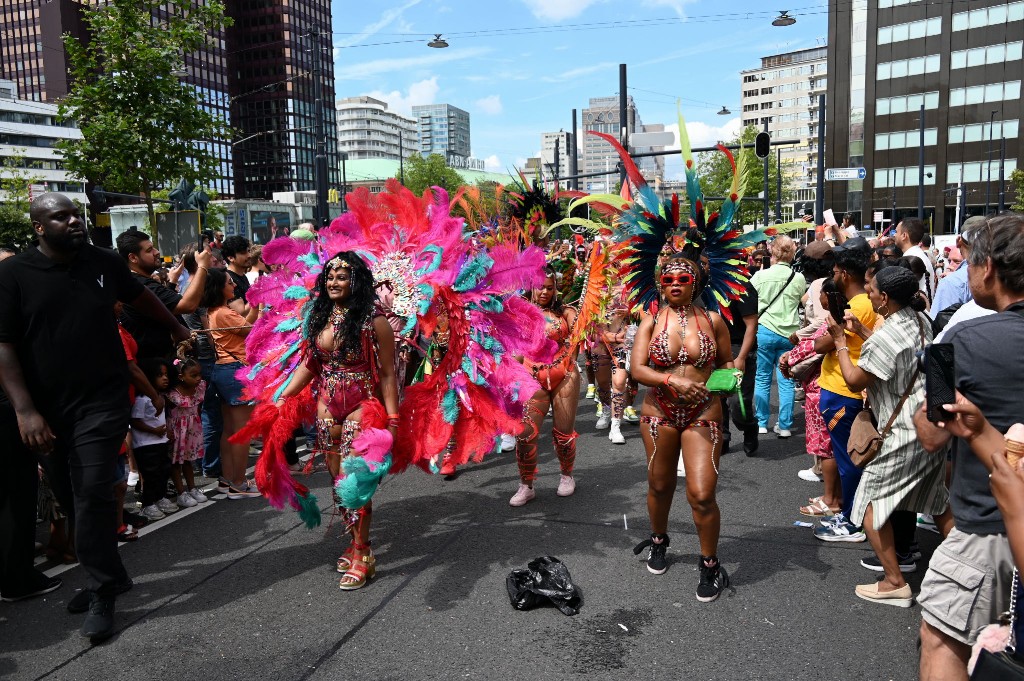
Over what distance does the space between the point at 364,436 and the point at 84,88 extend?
1157cm

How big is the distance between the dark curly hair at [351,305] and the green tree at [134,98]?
32.9 ft

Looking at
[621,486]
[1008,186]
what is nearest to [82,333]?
[621,486]

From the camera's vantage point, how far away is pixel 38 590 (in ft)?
13.5

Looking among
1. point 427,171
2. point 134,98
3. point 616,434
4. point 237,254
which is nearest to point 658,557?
point 616,434

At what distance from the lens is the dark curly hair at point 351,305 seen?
4.15 meters

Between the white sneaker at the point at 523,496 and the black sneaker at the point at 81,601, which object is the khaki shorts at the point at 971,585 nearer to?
the white sneaker at the point at 523,496

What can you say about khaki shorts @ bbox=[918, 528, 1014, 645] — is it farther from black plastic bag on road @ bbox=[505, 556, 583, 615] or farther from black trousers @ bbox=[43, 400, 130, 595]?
black trousers @ bbox=[43, 400, 130, 595]

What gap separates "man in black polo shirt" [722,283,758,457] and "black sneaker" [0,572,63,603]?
4.60 m

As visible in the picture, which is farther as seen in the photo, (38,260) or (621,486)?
(621,486)

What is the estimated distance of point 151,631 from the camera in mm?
3676

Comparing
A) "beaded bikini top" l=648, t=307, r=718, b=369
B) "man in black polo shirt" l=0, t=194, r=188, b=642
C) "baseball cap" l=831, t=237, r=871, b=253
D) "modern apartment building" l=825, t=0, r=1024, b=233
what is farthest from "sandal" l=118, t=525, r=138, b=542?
"modern apartment building" l=825, t=0, r=1024, b=233

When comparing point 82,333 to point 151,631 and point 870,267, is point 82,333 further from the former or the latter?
point 870,267

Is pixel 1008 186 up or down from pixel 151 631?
up

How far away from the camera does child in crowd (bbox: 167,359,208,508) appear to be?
5.58 meters
